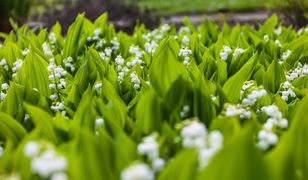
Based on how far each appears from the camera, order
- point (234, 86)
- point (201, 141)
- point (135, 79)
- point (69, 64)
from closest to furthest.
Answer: point (201, 141), point (234, 86), point (135, 79), point (69, 64)

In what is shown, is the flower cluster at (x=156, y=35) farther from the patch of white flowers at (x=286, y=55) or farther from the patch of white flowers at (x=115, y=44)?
the patch of white flowers at (x=286, y=55)

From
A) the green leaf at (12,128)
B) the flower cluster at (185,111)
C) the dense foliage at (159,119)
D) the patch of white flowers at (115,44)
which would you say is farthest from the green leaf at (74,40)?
the flower cluster at (185,111)

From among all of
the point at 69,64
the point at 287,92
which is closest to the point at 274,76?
the point at 287,92

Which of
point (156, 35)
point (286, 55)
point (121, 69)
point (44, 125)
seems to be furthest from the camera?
point (156, 35)

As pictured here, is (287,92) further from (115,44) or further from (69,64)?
(115,44)

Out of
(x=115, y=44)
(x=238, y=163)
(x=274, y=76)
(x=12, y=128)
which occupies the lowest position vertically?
(x=238, y=163)

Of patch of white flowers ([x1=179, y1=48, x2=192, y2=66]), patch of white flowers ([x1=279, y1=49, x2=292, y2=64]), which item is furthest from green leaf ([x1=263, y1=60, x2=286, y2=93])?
patch of white flowers ([x1=279, y1=49, x2=292, y2=64])
